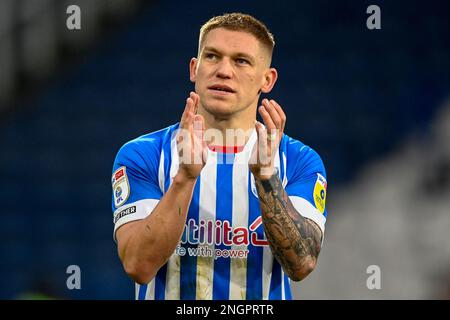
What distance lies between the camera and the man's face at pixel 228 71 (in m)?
3.61

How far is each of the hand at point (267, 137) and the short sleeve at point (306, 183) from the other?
1.30ft

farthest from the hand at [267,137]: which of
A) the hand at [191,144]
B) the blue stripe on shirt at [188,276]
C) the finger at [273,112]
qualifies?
the blue stripe on shirt at [188,276]

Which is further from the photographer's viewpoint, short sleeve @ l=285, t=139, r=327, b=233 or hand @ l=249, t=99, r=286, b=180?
short sleeve @ l=285, t=139, r=327, b=233

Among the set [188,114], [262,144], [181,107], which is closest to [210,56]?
[188,114]

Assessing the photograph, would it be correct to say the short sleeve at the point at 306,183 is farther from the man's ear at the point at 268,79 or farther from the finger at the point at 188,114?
the finger at the point at 188,114

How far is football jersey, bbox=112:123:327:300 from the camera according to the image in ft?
11.8

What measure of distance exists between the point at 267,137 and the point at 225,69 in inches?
17.8

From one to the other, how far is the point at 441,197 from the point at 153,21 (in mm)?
3783

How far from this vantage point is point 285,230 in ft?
11.2

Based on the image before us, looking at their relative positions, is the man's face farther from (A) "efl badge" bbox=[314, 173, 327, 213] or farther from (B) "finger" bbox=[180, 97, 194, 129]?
(A) "efl badge" bbox=[314, 173, 327, 213]

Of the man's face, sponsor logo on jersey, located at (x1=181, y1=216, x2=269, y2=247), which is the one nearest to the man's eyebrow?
the man's face

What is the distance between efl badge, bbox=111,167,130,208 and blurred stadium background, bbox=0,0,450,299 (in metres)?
4.71

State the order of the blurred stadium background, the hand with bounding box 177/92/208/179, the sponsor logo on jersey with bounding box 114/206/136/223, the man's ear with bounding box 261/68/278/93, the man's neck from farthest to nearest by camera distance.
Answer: the blurred stadium background
the man's ear with bounding box 261/68/278/93
the man's neck
the sponsor logo on jersey with bounding box 114/206/136/223
the hand with bounding box 177/92/208/179

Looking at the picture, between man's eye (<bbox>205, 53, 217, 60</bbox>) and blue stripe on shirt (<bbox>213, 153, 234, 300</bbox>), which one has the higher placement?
man's eye (<bbox>205, 53, 217, 60</bbox>)
